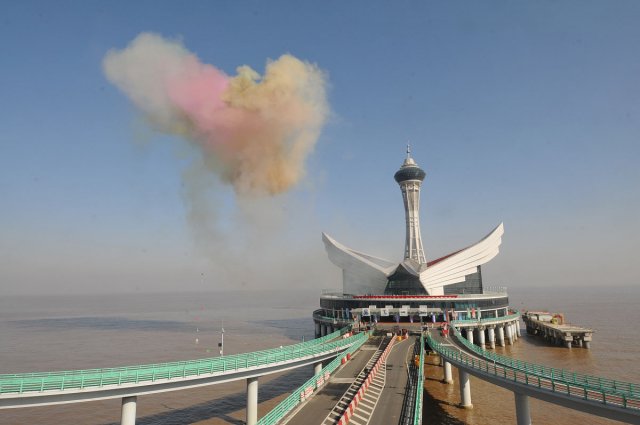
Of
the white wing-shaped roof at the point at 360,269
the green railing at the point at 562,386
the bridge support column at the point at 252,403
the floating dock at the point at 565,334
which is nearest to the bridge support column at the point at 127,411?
the bridge support column at the point at 252,403

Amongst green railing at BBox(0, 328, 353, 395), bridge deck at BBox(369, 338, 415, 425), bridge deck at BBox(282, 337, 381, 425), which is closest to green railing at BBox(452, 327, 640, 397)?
bridge deck at BBox(369, 338, 415, 425)

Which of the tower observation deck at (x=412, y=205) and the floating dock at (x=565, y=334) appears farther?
the tower observation deck at (x=412, y=205)

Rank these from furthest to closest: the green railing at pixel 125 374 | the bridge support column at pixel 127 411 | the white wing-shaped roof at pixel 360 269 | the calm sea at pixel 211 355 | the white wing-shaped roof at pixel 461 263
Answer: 1. the white wing-shaped roof at pixel 360 269
2. the white wing-shaped roof at pixel 461 263
3. the calm sea at pixel 211 355
4. the bridge support column at pixel 127 411
5. the green railing at pixel 125 374

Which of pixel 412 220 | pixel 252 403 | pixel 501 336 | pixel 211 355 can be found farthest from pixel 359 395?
pixel 412 220

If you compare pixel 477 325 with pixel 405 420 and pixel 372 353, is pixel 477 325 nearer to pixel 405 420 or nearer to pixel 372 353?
pixel 372 353

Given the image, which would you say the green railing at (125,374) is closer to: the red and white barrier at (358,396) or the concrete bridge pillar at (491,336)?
the red and white barrier at (358,396)

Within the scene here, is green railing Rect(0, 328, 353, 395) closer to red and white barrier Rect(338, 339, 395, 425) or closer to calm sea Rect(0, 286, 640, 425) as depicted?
calm sea Rect(0, 286, 640, 425)

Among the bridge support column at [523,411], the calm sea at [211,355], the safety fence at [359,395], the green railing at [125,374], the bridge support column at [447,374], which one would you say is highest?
the green railing at [125,374]
